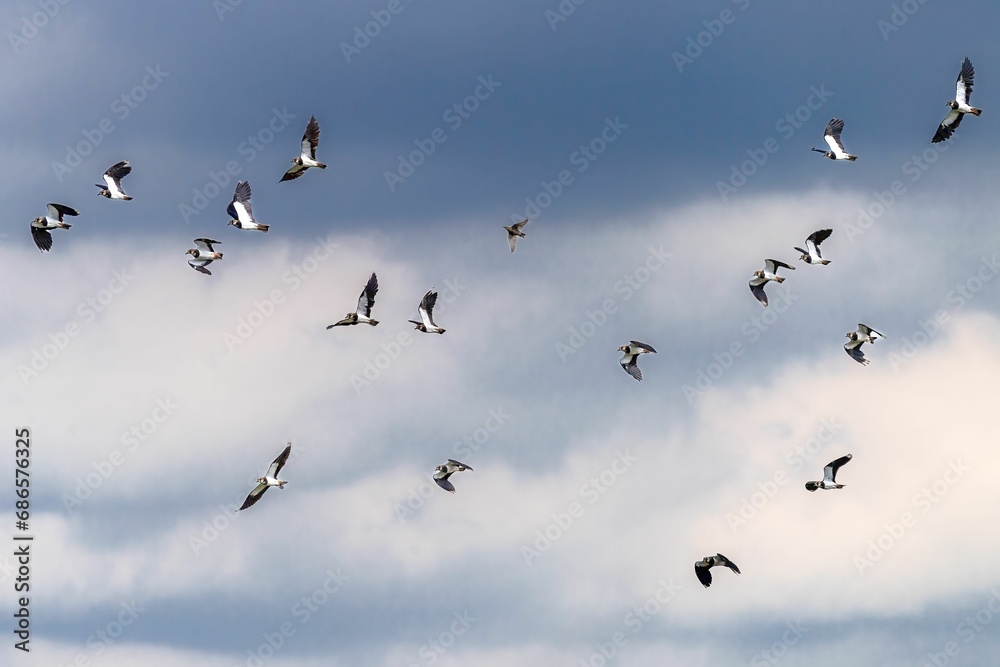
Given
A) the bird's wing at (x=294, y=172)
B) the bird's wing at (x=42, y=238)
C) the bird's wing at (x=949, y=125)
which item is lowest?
the bird's wing at (x=42, y=238)

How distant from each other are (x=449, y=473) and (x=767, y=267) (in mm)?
23931

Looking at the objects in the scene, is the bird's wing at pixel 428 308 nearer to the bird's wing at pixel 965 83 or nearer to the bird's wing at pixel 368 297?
the bird's wing at pixel 368 297

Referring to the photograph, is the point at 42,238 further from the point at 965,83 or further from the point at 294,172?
the point at 965,83

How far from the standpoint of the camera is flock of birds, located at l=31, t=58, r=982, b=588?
371ft

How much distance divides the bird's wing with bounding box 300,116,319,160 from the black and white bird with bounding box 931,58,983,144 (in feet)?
123

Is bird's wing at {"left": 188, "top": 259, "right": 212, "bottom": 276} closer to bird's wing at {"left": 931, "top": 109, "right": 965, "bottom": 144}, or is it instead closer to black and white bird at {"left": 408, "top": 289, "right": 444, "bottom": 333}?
black and white bird at {"left": 408, "top": 289, "right": 444, "bottom": 333}

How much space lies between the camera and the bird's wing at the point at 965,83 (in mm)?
114688

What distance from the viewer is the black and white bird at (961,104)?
115m

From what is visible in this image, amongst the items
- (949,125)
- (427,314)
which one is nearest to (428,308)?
(427,314)

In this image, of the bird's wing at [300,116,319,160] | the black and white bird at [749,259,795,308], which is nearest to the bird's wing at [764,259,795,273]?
the black and white bird at [749,259,795,308]

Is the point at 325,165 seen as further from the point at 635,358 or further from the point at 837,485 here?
the point at 837,485

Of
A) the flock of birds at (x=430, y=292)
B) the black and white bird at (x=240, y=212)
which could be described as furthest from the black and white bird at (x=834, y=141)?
the black and white bird at (x=240, y=212)

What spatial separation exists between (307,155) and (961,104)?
1578 inches

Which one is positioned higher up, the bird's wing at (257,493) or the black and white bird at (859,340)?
the black and white bird at (859,340)
